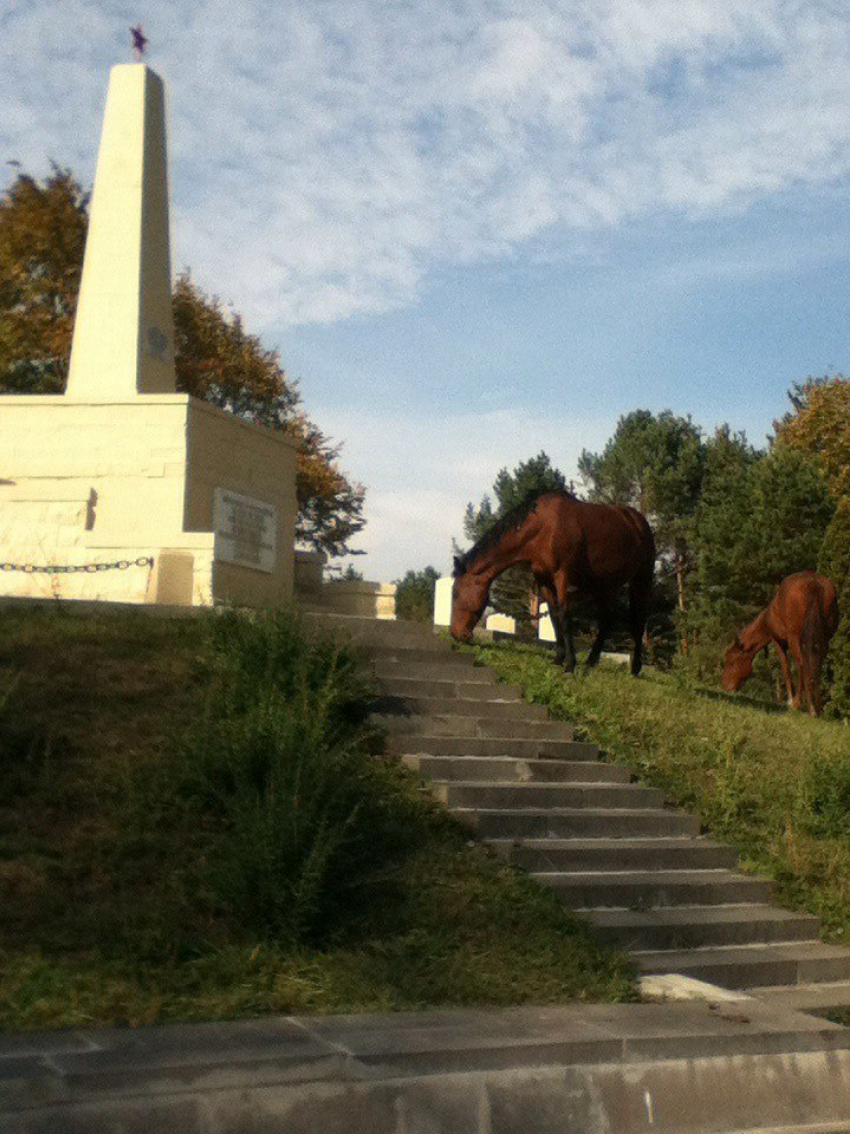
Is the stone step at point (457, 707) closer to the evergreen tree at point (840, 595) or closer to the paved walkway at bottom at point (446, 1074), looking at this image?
the paved walkway at bottom at point (446, 1074)

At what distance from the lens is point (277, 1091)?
4648 millimetres

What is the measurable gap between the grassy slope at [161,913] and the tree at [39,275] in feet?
77.1

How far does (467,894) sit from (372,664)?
3.96 m

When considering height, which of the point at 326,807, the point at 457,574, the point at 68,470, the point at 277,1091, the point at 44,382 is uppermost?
the point at 44,382

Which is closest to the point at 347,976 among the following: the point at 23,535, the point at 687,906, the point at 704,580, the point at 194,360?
the point at 687,906

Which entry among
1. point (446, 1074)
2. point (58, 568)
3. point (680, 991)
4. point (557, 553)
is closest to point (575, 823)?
point (680, 991)

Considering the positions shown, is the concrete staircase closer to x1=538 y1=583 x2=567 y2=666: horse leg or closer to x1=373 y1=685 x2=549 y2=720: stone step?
x1=373 y1=685 x2=549 y2=720: stone step

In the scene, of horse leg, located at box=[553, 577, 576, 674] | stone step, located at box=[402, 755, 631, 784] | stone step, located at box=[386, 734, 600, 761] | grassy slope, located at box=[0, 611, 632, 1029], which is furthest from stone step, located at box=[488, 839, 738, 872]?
horse leg, located at box=[553, 577, 576, 674]

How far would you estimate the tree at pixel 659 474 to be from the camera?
53.1 metres

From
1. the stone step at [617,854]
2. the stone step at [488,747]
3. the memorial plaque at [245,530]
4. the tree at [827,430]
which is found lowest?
the stone step at [617,854]

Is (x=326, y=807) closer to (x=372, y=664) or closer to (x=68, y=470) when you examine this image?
(x=372, y=664)

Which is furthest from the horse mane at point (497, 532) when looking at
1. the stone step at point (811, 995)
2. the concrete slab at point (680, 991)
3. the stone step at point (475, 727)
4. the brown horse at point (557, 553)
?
the concrete slab at point (680, 991)

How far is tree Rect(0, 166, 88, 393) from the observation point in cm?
3142

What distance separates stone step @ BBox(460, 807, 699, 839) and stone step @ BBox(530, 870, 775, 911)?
0.48m
